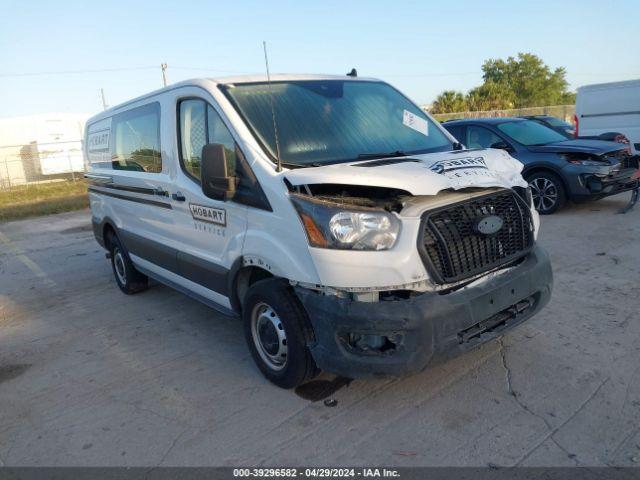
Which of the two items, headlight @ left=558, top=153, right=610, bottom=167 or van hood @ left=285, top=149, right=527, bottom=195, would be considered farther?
headlight @ left=558, top=153, right=610, bottom=167

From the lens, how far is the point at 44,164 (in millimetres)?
27953

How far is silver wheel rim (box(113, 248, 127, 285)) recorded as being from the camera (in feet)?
20.3

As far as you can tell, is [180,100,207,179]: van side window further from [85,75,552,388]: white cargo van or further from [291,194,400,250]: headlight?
[291,194,400,250]: headlight

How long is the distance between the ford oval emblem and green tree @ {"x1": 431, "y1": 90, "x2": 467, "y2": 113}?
139 ft

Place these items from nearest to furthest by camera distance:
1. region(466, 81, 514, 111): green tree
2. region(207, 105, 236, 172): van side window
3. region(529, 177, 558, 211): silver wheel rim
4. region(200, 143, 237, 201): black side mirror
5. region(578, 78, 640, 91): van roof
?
region(200, 143, 237, 201): black side mirror → region(207, 105, 236, 172): van side window → region(529, 177, 558, 211): silver wheel rim → region(578, 78, 640, 91): van roof → region(466, 81, 514, 111): green tree

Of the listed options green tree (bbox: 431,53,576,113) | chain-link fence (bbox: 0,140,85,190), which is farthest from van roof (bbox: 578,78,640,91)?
green tree (bbox: 431,53,576,113)

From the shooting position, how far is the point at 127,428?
10.8ft

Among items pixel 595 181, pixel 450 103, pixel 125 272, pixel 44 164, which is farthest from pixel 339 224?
pixel 450 103

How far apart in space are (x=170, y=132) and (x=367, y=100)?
169 centimetres

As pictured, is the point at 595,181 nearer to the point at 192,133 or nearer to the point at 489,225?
the point at 489,225

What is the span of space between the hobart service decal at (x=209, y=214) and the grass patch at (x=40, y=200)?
1304 cm

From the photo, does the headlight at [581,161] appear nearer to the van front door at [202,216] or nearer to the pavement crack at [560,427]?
the pavement crack at [560,427]

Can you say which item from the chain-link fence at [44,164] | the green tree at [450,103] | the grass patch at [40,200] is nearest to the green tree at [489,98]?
the green tree at [450,103]

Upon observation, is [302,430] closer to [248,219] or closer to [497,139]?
[248,219]
